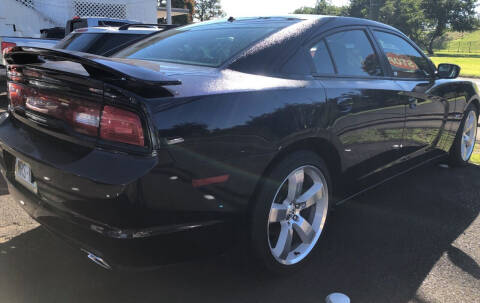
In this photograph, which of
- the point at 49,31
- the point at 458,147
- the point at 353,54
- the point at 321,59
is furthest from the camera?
the point at 49,31

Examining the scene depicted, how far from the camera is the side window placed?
10.7 ft

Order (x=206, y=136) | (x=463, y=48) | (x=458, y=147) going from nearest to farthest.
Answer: (x=206, y=136), (x=458, y=147), (x=463, y=48)

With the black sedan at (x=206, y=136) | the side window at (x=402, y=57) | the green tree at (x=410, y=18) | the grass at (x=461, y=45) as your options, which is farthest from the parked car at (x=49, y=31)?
the grass at (x=461, y=45)

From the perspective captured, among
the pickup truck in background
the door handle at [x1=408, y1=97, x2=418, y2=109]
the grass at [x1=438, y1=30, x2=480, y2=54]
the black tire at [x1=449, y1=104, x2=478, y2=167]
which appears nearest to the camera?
the door handle at [x1=408, y1=97, x2=418, y2=109]

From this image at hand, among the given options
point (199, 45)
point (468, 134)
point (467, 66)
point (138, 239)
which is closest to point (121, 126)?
point (138, 239)

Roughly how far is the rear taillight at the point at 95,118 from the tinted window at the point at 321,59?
1355 mm

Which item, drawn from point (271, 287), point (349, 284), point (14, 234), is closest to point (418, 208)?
point (349, 284)

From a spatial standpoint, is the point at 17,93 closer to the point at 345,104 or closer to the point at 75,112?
the point at 75,112

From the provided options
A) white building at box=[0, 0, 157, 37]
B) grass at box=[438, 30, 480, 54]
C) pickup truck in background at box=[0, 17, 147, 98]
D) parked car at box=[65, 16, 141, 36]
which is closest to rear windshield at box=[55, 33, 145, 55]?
pickup truck in background at box=[0, 17, 147, 98]

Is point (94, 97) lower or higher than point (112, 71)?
lower

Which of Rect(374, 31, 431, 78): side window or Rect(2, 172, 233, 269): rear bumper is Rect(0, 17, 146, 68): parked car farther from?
Rect(2, 172, 233, 269): rear bumper

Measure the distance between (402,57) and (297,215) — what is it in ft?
6.32

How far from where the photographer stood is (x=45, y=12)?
49.8ft

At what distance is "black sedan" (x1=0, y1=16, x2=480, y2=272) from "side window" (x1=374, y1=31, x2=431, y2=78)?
0.09m
